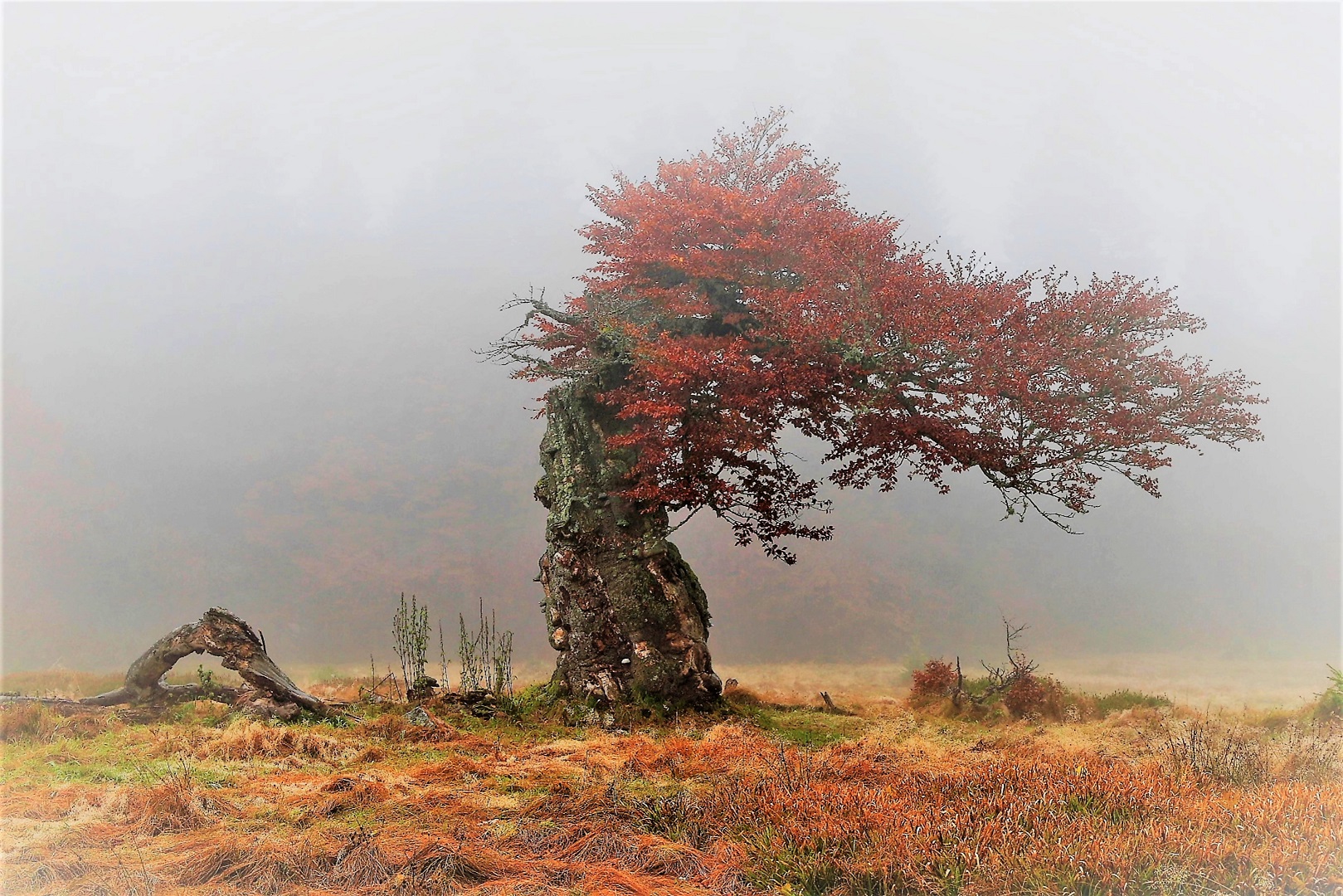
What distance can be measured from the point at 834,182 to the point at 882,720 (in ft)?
23.9

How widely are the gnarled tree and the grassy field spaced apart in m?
2.38

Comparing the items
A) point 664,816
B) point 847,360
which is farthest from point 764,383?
point 664,816

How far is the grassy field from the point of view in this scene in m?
4.09

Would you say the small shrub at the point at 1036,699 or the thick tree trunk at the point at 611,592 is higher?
the thick tree trunk at the point at 611,592

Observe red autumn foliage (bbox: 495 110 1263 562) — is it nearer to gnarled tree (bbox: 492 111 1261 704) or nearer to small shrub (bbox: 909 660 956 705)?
gnarled tree (bbox: 492 111 1261 704)

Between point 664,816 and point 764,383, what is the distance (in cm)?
520

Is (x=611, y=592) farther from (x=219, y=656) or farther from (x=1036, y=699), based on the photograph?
(x=1036, y=699)

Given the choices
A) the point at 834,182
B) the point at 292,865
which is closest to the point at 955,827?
the point at 292,865

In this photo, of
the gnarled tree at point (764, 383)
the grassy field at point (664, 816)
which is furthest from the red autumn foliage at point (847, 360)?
the grassy field at point (664, 816)

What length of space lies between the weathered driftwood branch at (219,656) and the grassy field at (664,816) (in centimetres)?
124

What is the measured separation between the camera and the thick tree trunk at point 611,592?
33.2ft

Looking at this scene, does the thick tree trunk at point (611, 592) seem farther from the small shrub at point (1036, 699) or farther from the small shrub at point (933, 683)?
the small shrub at point (1036, 699)

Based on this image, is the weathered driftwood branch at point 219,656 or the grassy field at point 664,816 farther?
the weathered driftwood branch at point 219,656

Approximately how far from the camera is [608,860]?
460cm
